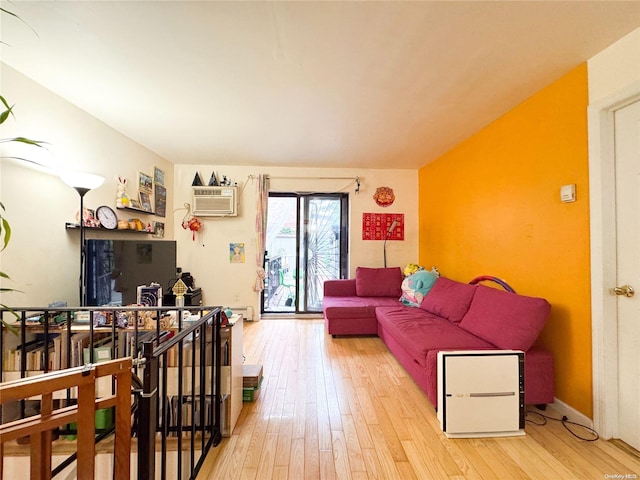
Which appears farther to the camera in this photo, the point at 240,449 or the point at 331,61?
the point at 331,61

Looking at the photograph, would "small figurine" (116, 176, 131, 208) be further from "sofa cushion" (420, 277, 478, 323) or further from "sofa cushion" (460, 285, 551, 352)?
"sofa cushion" (460, 285, 551, 352)

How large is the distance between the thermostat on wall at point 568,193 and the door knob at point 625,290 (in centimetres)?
62

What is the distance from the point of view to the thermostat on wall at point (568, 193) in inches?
71.5

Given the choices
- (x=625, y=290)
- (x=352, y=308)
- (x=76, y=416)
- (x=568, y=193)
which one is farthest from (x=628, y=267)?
(x=76, y=416)

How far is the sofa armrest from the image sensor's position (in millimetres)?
3914

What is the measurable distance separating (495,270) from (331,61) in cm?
244

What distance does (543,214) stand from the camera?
2.06 m

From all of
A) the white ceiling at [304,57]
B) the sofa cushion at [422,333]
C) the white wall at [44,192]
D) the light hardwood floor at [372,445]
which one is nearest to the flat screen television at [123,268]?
the white wall at [44,192]

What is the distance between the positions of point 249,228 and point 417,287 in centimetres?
271

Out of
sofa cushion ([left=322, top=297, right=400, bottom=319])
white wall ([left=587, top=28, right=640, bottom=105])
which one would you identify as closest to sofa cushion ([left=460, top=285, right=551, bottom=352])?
sofa cushion ([left=322, top=297, right=400, bottom=319])

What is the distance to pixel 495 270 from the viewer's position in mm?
2613

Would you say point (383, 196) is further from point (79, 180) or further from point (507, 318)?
point (79, 180)

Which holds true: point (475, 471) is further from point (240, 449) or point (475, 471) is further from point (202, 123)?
point (202, 123)

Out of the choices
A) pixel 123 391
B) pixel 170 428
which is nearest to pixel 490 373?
pixel 123 391
